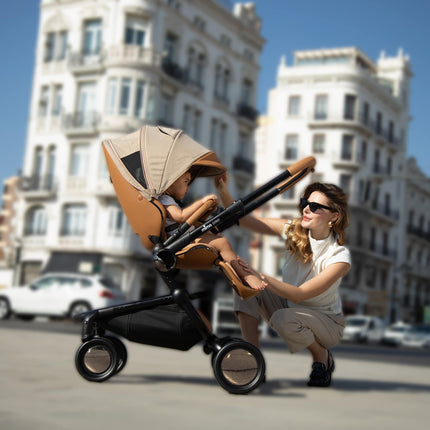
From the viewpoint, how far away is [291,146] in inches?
3917

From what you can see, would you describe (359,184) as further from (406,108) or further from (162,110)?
(162,110)

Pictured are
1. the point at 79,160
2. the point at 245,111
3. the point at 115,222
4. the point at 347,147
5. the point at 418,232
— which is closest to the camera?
the point at 115,222

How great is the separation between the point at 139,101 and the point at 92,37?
293 inches

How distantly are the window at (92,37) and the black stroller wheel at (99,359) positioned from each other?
6164 centimetres

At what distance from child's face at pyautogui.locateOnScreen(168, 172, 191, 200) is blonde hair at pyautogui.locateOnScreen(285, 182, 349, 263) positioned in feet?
1.99

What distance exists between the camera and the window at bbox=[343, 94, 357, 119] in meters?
94.9

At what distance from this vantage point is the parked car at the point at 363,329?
75000mm

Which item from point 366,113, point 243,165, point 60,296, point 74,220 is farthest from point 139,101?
point 366,113

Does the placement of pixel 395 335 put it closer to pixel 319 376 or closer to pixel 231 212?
pixel 319 376

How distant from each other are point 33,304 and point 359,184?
61.2 meters

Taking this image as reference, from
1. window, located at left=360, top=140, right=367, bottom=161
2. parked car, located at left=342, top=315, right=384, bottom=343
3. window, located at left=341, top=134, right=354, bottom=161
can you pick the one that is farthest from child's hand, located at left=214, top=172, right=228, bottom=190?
window, located at left=360, top=140, right=367, bottom=161

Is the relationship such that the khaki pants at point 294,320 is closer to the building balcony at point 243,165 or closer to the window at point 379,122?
the building balcony at point 243,165

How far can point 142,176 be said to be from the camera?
3801 millimetres

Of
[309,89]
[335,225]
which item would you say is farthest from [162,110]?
[335,225]
